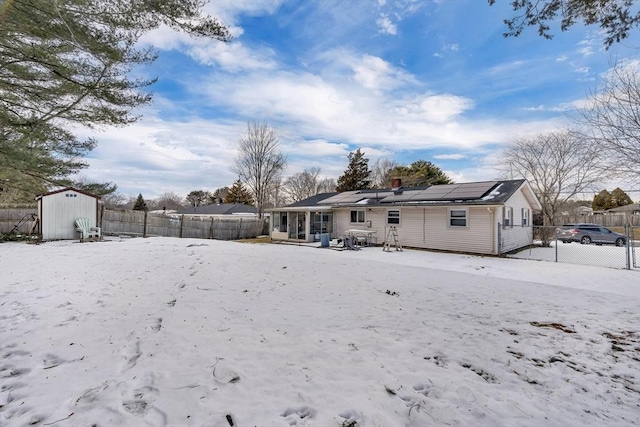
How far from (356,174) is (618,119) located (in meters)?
27.4

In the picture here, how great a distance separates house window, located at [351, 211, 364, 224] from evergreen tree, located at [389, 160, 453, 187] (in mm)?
13940

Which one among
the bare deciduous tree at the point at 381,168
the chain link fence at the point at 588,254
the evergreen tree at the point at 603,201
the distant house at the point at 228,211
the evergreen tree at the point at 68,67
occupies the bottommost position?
the chain link fence at the point at 588,254

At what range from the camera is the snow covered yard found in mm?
2363

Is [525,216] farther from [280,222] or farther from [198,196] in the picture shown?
[198,196]

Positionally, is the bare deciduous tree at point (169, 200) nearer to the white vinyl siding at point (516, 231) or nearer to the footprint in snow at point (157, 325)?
the white vinyl siding at point (516, 231)

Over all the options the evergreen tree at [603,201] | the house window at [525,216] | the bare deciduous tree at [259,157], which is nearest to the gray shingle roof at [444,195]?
the house window at [525,216]

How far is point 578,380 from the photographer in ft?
9.86

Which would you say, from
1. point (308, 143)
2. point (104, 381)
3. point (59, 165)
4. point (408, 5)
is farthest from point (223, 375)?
point (308, 143)

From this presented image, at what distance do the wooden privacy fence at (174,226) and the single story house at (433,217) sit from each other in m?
3.52

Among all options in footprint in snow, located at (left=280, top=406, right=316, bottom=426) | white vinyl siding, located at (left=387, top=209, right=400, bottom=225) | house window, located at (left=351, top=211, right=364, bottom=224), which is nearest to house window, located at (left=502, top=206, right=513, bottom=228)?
white vinyl siding, located at (left=387, top=209, right=400, bottom=225)

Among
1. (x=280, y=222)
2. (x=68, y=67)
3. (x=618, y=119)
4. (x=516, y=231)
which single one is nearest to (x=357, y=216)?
(x=280, y=222)

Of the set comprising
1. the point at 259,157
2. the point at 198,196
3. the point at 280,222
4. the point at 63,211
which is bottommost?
the point at 280,222

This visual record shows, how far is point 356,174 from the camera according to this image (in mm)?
33188

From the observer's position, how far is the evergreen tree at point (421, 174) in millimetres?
30312
